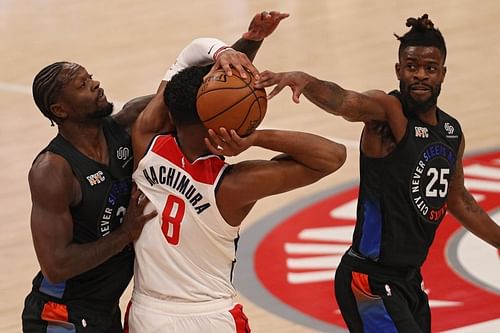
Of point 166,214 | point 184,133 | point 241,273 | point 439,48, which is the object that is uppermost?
point 439,48

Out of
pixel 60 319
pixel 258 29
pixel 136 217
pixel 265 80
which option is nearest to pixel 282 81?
pixel 265 80

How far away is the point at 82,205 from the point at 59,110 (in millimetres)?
464

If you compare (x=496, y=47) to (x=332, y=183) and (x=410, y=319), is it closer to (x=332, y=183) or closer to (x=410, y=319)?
(x=332, y=183)

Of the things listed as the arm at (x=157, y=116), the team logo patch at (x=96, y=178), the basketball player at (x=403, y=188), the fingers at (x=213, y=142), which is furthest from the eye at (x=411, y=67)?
the team logo patch at (x=96, y=178)

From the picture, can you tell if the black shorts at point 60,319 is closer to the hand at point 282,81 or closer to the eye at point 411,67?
the hand at point 282,81

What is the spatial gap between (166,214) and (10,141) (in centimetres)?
675

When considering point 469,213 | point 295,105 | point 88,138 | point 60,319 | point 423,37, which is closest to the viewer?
point 88,138

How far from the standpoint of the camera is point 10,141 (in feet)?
39.7

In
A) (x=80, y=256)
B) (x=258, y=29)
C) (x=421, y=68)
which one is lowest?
(x=80, y=256)

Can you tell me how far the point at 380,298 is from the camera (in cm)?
641

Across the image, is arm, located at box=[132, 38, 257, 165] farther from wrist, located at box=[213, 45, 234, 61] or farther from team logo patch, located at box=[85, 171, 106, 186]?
team logo patch, located at box=[85, 171, 106, 186]

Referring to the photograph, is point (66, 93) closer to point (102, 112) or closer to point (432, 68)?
point (102, 112)

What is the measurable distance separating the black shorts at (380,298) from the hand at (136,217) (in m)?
1.29

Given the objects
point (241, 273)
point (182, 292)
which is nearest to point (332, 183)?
point (241, 273)
